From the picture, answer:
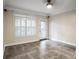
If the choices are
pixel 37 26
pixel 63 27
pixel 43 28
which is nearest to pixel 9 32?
pixel 37 26

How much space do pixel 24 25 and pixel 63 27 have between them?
3.42 meters

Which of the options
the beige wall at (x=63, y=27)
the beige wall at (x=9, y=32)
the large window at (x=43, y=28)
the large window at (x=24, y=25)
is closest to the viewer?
the beige wall at (x=9, y=32)

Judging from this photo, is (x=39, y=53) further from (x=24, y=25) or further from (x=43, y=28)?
(x=43, y=28)

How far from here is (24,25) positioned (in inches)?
211

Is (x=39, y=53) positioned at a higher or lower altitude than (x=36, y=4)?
lower

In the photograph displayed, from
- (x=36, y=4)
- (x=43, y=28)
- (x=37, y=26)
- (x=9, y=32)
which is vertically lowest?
(x=9, y=32)

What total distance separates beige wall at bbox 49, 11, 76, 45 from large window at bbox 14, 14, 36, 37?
1996mm

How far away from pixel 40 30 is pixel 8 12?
3.27 m

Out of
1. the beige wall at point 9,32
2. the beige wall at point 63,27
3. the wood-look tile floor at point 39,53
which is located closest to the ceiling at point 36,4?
the beige wall at point 9,32

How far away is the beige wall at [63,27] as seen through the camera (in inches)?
186

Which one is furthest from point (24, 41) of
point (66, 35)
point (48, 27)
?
point (66, 35)

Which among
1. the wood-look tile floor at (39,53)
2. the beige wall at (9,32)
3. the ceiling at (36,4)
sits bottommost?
the wood-look tile floor at (39,53)

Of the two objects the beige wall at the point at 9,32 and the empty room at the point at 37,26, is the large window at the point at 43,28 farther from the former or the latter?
the beige wall at the point at 9,32

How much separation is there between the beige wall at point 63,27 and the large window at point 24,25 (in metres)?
2.00
